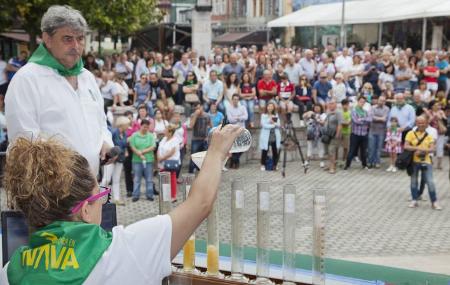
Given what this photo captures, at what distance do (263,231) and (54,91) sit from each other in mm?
1126

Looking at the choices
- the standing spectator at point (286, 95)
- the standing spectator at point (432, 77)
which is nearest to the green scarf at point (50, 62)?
the standing spectator at point (286, 95)

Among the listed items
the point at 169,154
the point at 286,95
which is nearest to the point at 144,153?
the point at 169,154

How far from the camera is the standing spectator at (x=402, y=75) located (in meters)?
14.4

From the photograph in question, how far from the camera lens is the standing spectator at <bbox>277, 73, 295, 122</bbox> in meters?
13.4

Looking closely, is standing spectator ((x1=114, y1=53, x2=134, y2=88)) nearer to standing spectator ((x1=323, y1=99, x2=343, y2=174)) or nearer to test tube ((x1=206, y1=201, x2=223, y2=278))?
standing spectator ((x1=323, y1=99, x2=343, y2=174))

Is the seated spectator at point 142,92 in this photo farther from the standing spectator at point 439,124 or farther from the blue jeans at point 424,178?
the blue jeans at point 424,178

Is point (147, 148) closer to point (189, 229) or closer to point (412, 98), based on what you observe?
point (412, 98)

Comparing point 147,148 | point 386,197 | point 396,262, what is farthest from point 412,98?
point 396,262

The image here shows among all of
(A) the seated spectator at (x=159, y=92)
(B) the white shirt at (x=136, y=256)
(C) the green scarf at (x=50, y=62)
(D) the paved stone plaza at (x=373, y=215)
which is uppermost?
(C) the green scarf at (x=50, y=62)

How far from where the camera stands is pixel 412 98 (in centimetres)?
1355

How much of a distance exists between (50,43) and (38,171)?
1331mm

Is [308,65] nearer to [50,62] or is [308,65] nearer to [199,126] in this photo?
[199,126]

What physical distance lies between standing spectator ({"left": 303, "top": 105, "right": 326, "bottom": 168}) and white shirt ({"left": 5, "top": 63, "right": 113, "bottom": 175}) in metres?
10.4

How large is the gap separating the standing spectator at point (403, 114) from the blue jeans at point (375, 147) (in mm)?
456
